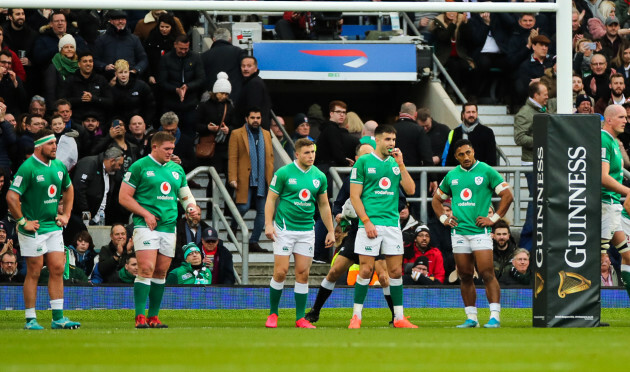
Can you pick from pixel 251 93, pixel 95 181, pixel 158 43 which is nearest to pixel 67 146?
pixel 95 181

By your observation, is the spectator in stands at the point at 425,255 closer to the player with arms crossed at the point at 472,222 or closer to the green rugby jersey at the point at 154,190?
the player with arms crossed at the point at 472,222

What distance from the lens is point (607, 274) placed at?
19344mm

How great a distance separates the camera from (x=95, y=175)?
1900 cm

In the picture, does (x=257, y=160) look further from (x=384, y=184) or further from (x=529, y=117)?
(x=384, y=184)

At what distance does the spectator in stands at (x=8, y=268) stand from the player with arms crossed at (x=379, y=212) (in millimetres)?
5626

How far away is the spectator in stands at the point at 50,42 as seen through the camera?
20422 millimetres

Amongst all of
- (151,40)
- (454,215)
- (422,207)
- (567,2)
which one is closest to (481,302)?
(422,207)

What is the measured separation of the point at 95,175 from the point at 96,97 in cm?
140

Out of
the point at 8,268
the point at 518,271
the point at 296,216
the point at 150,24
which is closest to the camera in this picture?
the point at 296,216

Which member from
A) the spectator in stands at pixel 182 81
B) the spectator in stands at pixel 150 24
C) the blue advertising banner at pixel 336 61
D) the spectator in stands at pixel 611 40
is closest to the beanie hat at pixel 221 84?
the spectator in stands at pixel 182 81

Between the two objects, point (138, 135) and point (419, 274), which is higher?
point (138, 135)

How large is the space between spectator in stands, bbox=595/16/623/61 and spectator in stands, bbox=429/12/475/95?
2442 mm

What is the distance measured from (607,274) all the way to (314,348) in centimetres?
1013

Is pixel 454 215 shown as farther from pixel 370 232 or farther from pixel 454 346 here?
pixel 454 346
